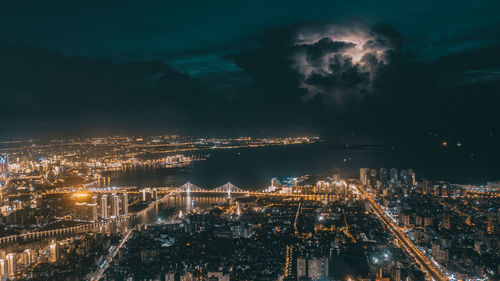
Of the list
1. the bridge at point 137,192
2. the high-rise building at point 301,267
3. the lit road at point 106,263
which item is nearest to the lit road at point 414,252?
the high-rise building at point 301,267

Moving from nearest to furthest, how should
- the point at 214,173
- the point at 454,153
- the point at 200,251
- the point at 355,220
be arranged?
the point at 200,251
the point at 355,220
the point at 214,173
the point at 454,153

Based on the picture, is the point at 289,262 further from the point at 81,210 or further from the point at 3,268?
the point at 81,210

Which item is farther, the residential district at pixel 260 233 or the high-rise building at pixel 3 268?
the high-rise building at pixel 3 268

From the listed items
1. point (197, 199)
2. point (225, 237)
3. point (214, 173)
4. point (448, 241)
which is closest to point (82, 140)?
point (214, 173)

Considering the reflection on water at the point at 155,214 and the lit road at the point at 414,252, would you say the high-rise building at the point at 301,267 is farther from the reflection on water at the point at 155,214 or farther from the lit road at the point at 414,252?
the reflection on water at the point at 155,214

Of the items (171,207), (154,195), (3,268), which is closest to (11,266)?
(3,268)

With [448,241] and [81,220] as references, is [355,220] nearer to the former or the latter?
[448,241]

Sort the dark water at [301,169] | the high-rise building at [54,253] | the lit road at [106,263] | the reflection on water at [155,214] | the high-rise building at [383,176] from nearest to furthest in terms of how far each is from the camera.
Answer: the lit road at [106,263] → the high-rise building at [54,253] → the reflection on water at [155,214] → the high-rise building at [383,176] → the dark water at [301,169]

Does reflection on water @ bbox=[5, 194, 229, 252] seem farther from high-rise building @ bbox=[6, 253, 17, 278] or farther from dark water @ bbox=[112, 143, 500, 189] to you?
dark water @ bbox=[112, 143, 500, 189]

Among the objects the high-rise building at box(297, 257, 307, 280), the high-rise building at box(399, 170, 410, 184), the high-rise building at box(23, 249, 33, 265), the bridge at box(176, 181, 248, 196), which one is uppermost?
the high-rise building at box(399, 170, 410, 184)

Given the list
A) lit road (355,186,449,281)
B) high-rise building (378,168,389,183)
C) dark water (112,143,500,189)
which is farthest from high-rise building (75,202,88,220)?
high-rise building (378,168,389,183)

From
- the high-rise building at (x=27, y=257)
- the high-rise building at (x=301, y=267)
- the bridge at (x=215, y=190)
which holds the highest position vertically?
the bridge at (x=215, y=190)
